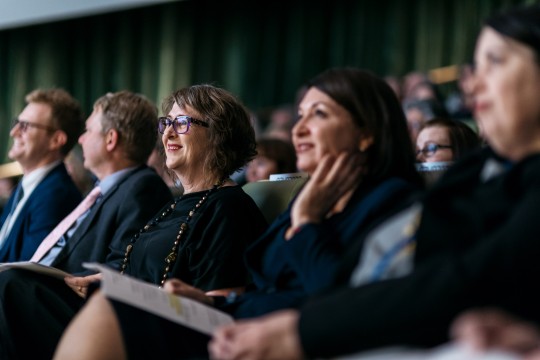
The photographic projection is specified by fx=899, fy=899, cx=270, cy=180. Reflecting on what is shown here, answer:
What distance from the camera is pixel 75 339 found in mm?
1711

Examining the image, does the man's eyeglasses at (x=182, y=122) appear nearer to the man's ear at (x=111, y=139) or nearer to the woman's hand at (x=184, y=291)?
the man's ear at (x=111, y=139)

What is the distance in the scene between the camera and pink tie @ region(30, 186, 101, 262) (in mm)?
3094

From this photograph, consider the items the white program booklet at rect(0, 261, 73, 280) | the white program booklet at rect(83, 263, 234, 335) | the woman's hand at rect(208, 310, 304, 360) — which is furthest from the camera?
the white program booklet at rect(0, 261, 73, 280)

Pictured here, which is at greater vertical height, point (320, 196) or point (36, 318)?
point (320, 196)

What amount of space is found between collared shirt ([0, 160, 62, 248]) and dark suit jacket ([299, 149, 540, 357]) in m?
2.19

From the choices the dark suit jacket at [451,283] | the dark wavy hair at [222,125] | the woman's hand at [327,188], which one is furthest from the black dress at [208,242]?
the dark suit jacket at [451,283]

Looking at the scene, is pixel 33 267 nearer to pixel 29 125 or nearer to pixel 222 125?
pixel 222 125

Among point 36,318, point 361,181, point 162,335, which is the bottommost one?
point 36,318

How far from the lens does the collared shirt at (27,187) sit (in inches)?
133

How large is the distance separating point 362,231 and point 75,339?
23.0 inches

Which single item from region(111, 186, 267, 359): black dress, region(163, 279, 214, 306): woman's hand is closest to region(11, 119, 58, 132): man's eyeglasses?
region(111, 186, 267, 359): black dress

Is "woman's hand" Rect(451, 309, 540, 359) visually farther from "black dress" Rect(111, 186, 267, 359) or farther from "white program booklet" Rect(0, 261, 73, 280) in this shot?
"white program booklet" Rect(0, 261, 73, 280)

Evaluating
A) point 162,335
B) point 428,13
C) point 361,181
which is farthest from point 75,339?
point 428,13

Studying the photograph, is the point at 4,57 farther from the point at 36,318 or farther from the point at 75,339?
the point at 75,339
